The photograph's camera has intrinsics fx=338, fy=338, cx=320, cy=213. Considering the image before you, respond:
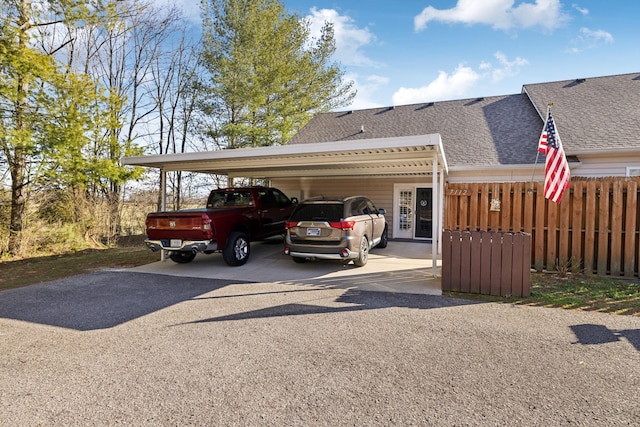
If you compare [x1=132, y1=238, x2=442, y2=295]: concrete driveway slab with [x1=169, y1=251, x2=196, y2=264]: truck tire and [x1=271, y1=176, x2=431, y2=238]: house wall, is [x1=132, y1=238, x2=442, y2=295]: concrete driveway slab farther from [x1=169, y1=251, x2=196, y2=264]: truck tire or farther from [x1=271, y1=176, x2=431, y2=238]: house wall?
[x1=271, y1=176, x2=431, y2=238]: house wall

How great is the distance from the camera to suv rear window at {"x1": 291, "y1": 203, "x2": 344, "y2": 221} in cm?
756

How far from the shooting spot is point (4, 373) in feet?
10.5

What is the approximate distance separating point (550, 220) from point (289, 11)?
16.4m

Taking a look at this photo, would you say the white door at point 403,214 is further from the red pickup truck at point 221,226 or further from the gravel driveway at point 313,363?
the gravel driveway at point 313,363

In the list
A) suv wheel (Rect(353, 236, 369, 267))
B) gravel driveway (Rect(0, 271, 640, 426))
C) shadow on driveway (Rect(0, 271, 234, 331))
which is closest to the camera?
gravel driveway (Rect(0, 271, 640, 426))

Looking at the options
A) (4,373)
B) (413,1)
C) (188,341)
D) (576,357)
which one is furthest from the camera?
(413,1)

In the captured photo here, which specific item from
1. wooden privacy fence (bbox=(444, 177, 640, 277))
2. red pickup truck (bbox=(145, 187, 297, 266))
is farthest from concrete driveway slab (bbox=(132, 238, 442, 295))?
wooden privacy fence (bbox=(444, 177, 640, 277))

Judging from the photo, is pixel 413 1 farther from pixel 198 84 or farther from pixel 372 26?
pixel 198 84

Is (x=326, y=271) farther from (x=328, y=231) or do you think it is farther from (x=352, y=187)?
(x=352, y=187)

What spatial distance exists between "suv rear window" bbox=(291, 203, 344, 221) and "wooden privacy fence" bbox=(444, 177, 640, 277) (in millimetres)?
2822

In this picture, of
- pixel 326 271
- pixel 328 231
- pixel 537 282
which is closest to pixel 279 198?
pixel 328 231

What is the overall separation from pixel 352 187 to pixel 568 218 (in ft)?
27.1

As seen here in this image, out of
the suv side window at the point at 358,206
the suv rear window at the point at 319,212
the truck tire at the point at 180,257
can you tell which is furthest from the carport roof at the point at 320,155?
the truck tire at the point at 180,257

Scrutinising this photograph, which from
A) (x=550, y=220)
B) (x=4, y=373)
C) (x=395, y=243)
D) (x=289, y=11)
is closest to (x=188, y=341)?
(x=4, y=373)
